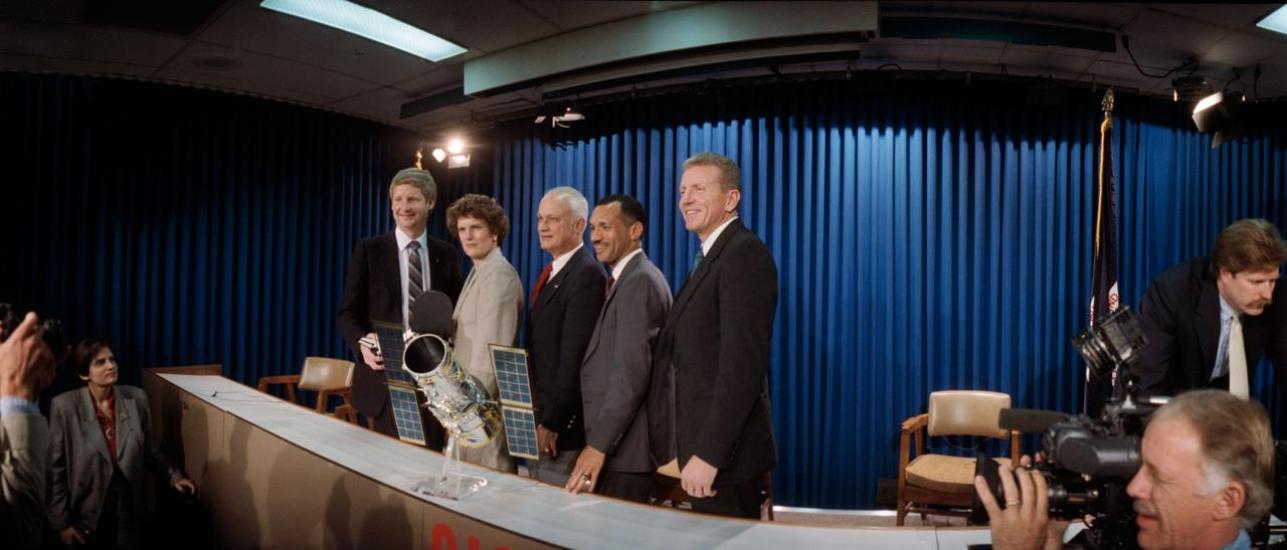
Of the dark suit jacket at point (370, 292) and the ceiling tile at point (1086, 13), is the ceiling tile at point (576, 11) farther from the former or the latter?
the ceiling tile at point (1086, 13)

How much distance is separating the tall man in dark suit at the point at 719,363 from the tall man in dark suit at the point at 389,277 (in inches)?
43.0

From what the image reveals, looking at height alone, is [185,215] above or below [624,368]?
above

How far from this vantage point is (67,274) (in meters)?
4.29

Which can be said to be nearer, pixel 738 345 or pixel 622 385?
pixel 738 345

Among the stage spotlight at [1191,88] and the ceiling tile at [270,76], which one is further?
the stage spotlight at [1191,88]

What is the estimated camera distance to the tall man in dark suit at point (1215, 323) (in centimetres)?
199

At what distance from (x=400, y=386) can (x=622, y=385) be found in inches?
Answer: 20.4

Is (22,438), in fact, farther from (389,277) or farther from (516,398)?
(389,277)

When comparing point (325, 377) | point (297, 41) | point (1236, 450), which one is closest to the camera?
point (1236, 450)

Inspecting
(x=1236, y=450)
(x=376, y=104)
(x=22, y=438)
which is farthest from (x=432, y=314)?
(x=376, y=104)

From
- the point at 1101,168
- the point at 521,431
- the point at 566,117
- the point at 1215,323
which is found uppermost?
the point at 566,117

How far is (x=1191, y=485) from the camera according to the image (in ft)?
3.26

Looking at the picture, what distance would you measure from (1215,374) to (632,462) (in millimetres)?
1876

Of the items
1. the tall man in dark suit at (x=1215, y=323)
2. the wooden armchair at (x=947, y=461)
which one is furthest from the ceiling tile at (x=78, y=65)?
the tall man in dark suit at (x=1215, y=323)
